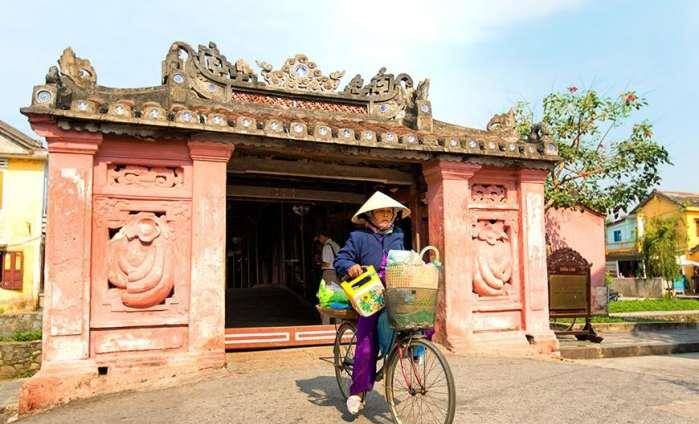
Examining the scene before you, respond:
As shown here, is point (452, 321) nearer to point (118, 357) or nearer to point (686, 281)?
point (118, 357)

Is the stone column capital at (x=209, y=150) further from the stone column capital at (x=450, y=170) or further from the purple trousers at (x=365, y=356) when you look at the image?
the purple trousers at (x=365, y=356)

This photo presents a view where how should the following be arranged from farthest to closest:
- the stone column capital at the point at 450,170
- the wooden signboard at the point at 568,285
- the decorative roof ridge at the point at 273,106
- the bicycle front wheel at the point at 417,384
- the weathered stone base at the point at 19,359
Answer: the weathered stone base at the point at 19,359 < the wooden signboard at the point at 568,285 < the stone column capital at the point at 450,170 < the decorative roof ridge at the point at 273,106 < the bicycle front wheel at the point at 417,384

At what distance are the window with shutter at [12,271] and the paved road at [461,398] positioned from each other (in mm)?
16240

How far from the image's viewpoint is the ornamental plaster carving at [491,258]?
8.31 m

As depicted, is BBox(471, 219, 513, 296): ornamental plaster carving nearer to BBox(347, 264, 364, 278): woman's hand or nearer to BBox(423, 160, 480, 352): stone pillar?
BBox(423, 160, 480, 352): stone pillar

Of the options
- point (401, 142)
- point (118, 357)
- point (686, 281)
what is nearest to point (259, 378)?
point (118, 357)

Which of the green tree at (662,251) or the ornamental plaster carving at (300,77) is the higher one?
the ornamental plaster carving at (300,77)

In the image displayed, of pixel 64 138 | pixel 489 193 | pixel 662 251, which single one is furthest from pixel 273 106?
pixel 662 251

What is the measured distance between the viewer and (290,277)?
1483 centimetres

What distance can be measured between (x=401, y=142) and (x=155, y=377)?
14.3 ft

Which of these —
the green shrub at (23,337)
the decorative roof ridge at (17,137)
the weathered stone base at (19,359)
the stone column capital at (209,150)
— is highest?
the decorative roof ridge at (17,137)

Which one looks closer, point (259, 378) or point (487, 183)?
point (259, 378)

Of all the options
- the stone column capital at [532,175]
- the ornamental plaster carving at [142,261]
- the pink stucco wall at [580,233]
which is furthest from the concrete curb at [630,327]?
the ornamental plaster carving at [142,261]

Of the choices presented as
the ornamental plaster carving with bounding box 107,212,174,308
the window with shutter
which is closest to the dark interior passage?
the ornamental plaster carving with bounding box 107,212,174,308
